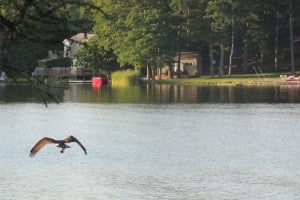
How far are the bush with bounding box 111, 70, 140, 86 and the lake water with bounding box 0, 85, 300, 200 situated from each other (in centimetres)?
3196

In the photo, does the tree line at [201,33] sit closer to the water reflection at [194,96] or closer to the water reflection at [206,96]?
the water reflection at [206,96]

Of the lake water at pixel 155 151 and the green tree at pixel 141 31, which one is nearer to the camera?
the lake water at pixel 155 151

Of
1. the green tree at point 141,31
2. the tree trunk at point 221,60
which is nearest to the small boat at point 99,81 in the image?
the green tree at point 141,31

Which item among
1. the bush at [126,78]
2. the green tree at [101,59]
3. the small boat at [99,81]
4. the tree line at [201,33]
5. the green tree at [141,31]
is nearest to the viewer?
the tree line at [201,33]

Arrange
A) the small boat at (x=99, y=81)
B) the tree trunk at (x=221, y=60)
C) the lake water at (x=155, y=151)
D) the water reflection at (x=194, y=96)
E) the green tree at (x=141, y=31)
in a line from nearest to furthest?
1. the lake water at (x=155, y=151)
2. the water reflection at (x=194, y=96)
3. the green tree at (x=141, y=31)
4. the tree trunk at (x=221, y=60)
5. the small boat at (x=99, y=81)

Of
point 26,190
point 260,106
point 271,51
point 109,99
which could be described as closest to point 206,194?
point 26,190

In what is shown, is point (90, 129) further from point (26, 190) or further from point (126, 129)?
point (26, 190)

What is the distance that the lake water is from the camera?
23.5m

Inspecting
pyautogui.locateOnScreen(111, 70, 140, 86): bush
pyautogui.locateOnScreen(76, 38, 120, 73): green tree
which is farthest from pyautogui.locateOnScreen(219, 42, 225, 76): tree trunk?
pyautogui.locateOnScreen(76, 38, 120, 73): green tree

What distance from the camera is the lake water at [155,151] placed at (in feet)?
77.3

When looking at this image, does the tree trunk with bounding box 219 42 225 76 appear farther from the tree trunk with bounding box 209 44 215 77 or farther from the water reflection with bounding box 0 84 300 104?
the water reflection with bounding box 0 84 300 104

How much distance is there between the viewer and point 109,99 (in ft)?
218

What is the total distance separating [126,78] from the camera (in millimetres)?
94938

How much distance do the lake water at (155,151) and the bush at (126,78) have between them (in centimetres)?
3196
